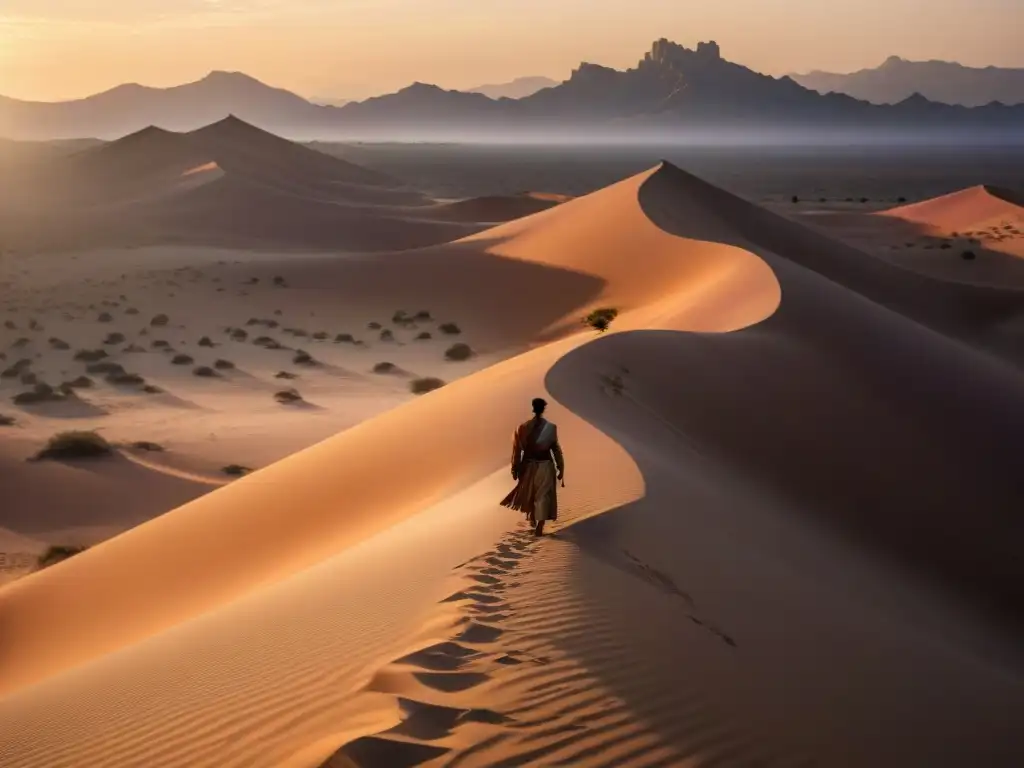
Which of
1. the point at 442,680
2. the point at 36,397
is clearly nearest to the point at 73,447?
the point at 36,397

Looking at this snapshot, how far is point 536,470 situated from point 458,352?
19.8 metres

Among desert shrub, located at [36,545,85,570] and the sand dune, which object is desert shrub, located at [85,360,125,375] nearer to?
desert shrub, located at [36,545,85,570]

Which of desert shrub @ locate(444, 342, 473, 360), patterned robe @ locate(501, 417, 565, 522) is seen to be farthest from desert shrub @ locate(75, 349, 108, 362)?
patterned robe @ locate(501, 417, 565, 522)

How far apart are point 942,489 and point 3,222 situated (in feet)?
201

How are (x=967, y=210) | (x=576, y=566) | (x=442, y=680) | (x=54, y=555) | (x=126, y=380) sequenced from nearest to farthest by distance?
(x=442, y=680)
(x=576, y=566)
(x=54, y=555)
(x=126, y=380)
(x=967, y=210)

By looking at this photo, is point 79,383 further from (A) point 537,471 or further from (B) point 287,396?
(A) point 537,471

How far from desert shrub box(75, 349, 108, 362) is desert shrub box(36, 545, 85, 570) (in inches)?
512

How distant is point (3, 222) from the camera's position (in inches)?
2416

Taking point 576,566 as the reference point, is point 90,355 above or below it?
below

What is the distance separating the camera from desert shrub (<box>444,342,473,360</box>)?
27.1 meters

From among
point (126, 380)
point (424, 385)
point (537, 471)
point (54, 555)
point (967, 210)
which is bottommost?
point (54, 555)

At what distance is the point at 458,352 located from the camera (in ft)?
89.6

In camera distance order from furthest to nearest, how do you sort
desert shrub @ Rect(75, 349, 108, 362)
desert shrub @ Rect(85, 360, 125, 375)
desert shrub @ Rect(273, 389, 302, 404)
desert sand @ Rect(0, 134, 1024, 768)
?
desert shrub @ Rect(75, 349, 108, 362) < desert shrub @ Rect(85, 360, 125, 375) < desert shrub @ Rect(273, 389, 302, 404) < desert sand @ Rect(0, 134, 1024, 768)

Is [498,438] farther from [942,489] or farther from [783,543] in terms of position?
[942,489]
